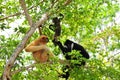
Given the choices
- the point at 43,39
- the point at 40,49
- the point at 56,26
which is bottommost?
the point at 40,49

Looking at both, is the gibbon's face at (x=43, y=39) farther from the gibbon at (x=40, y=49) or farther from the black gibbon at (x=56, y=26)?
the black gibbon at (x=56, y=26)

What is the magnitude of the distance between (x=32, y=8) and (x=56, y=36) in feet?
5.02

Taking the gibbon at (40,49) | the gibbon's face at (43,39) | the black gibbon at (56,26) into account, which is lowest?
the gibbon at (40,49)

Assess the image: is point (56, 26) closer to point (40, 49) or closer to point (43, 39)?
point (43, 39)

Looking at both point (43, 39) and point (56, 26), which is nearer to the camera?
point (43, 39)

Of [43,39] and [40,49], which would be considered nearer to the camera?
[43,39]

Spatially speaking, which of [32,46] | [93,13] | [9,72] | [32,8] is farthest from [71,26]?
[9,72]

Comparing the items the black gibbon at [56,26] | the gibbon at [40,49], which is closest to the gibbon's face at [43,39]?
the gibbon at [40,49]

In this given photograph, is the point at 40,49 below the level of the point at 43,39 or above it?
below

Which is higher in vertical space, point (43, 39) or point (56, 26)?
point (56, 26)

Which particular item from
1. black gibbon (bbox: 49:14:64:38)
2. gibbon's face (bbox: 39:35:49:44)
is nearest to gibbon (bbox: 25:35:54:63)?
gibbon's face (bbox: 39:35:49:44)

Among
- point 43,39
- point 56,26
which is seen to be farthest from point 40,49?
point 56,26

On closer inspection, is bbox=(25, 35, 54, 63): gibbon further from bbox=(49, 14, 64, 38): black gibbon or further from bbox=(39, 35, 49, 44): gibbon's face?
bbox=(49, 14, 64, 38): black gibbon

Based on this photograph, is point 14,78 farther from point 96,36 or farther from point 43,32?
point 96,36
